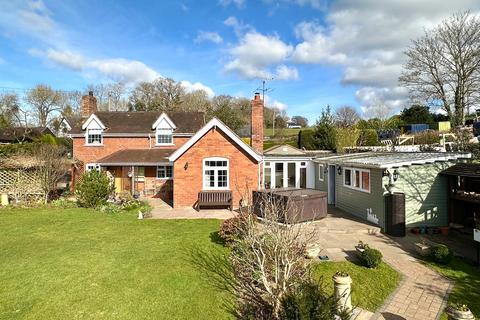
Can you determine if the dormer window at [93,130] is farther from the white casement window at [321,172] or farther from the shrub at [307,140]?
the shrub at [307,140]

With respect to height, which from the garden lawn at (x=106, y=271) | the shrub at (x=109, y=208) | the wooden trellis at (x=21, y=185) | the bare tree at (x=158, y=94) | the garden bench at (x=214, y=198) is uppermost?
the bare tree at (x=158, y=94)

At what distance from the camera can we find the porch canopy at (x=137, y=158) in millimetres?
22514

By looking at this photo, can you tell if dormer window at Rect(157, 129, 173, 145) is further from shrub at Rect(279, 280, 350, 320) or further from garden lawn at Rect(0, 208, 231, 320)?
shrub at Rect(279, 280, 350, 320)

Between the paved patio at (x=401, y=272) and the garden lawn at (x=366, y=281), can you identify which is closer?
the paved patio at (x=401, y=272)

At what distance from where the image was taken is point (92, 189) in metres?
18.3

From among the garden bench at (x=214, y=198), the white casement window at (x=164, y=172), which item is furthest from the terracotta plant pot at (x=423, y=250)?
the white casement window at (x=164, y=172)

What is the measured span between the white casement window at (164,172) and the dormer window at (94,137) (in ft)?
21.2

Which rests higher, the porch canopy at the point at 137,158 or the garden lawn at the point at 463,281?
the porch canopy at the point at 137,158

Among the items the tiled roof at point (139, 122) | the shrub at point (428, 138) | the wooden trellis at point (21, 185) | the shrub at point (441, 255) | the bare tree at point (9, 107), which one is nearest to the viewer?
the shrub at point (441, 255)

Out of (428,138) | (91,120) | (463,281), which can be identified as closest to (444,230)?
(463,281)

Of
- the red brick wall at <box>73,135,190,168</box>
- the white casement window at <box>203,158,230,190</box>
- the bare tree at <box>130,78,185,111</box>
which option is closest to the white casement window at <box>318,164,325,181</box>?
the white casement window at <box>203,158,230,190</box>

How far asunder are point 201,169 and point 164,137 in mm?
9097

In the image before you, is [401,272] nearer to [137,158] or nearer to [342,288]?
[342,288]

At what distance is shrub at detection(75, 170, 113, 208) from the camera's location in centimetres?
1825
